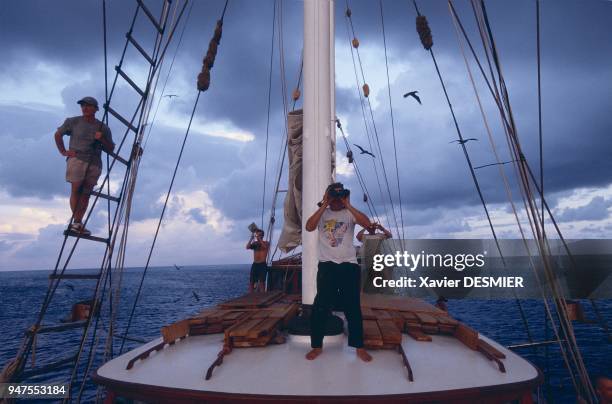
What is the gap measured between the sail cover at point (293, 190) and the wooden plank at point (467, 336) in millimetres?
2870

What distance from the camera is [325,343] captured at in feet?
14.2

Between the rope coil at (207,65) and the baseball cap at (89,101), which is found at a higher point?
the rope coil at (207,65)

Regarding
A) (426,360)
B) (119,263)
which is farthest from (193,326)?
(426,360)

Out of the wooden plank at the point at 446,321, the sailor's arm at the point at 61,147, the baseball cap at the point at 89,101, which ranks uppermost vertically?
the baseball cap at the point at 89,101

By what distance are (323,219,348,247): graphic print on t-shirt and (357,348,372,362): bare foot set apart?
44.2 inches

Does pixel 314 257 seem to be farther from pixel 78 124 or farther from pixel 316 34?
pixel 78 124

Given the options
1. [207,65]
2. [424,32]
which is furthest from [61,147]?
[424,32]

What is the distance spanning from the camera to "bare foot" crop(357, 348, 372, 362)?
12.3 feet

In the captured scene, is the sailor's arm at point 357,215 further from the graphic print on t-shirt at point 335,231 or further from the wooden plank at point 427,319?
the wooden plank at point 427,319

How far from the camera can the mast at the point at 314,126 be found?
5160mm

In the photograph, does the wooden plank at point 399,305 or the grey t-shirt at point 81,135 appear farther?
the grey t-shirt at point 81,135

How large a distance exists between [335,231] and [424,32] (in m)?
4.78

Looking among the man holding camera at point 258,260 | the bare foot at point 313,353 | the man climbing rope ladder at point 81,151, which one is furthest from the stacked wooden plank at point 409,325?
the man holding camera at point 258,260

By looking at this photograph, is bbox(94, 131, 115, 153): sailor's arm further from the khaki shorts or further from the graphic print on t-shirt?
the graphic print on t-shirt
